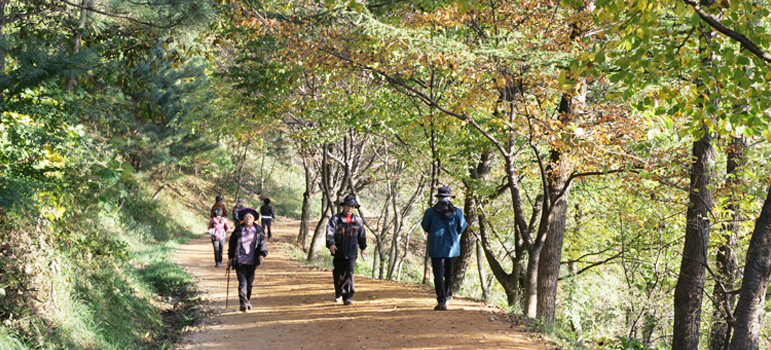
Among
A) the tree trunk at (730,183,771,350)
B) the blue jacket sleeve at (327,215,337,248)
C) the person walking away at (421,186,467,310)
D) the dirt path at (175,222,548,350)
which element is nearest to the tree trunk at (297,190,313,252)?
the dirt path at (175,222,548,350)

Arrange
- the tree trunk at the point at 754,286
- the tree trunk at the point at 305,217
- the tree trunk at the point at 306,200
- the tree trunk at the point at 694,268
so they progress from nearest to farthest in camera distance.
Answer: the tree trunk at the point at 754,286 < the tree trunk at the point at 694,268 < the tree trunk at the point at 306,200 < the tree trunk at the point at 305,217

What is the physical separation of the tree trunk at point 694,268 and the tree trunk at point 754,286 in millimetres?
2927

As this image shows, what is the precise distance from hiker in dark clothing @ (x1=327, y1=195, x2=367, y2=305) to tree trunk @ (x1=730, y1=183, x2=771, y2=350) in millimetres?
5233

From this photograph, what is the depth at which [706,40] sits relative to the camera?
5023 mm

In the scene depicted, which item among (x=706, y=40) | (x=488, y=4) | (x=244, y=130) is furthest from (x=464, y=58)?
(x=244, y=130)

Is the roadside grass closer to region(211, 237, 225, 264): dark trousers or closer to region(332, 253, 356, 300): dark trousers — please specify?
region(211, 237, 225, 264): dark trousers

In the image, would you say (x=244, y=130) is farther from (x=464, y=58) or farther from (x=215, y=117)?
(x=464, y=58)

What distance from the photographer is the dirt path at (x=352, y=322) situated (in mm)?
6777

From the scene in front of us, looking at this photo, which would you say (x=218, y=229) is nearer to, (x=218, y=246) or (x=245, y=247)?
(x=218, y=246)

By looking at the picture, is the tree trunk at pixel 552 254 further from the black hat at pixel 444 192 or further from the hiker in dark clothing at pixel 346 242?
the hiker in dark clothing at pixel 346 242

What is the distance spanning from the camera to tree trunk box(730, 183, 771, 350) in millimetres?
5332

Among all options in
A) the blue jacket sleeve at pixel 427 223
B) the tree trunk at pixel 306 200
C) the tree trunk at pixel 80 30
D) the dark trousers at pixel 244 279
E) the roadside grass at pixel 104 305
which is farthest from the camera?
the tree trunk at pixel 306 200

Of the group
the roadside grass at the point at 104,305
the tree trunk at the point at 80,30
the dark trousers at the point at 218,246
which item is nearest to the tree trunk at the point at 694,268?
the roadside grass at the point at 104,305

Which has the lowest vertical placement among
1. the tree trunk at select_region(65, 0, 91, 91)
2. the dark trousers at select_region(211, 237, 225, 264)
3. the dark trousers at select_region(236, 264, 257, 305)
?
the dark trousers at select_region(236, 264, 257, 305)
